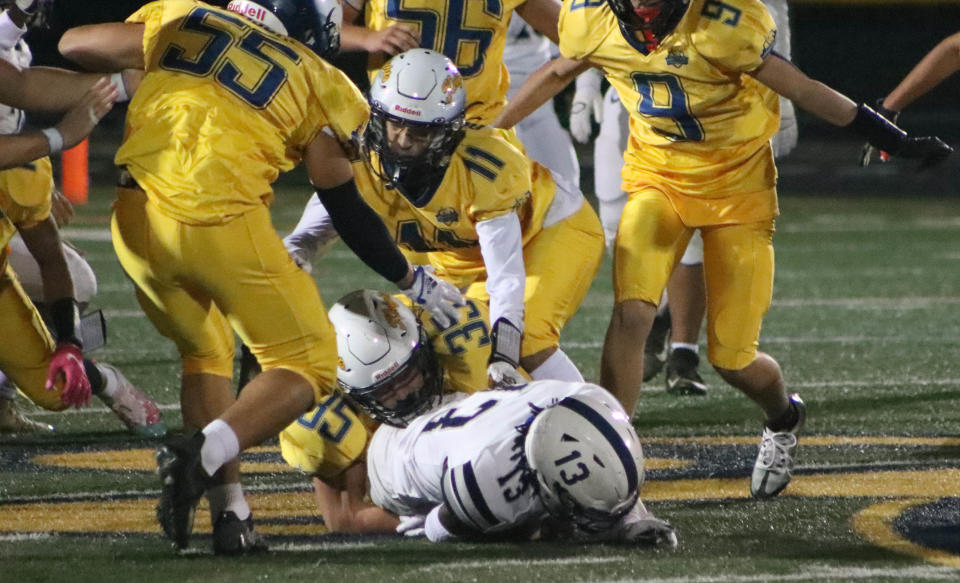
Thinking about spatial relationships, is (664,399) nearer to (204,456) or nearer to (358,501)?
(358,501)

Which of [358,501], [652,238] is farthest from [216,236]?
[652,238]

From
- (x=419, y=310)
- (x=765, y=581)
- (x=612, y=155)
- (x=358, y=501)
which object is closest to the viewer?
(x=765, y=581)

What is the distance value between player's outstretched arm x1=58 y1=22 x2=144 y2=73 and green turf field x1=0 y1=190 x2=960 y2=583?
1127 mm

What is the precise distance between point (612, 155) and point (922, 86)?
6.14ft

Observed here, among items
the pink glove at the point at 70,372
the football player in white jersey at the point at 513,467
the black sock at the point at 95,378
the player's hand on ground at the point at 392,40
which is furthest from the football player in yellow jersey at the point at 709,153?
the black sock at the point at 95,378

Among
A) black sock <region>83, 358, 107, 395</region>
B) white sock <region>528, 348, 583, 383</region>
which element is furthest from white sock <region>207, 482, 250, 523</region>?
black sock <region>83, 358, 107, 395</region>

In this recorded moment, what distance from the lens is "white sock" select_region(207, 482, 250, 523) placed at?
3.75 metres

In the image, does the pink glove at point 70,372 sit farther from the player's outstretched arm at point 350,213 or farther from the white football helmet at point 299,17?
the white football helmet at point 299,17

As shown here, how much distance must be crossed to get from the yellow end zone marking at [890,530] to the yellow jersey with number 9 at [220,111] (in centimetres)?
152

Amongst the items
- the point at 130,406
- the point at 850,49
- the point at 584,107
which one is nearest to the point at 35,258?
the point at 130,406

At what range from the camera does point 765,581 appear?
337 centimetres

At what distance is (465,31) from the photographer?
5.56 meters

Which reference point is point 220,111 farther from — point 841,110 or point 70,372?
point 841,110

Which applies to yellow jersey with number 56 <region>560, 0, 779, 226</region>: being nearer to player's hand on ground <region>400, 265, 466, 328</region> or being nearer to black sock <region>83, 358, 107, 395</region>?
player's hand on ground <region>400, 265, 466, 328</region>
